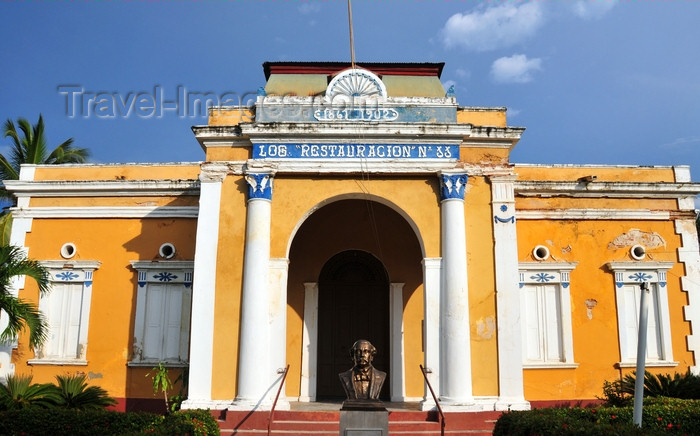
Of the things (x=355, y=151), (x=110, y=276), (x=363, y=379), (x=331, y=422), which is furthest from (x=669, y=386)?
(x=110, y=276)

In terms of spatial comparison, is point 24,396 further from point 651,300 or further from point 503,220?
point 651,300

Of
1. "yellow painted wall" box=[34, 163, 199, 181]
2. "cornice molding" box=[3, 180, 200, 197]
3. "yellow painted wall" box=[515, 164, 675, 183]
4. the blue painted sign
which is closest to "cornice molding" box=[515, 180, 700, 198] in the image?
"yellow painted wall" box=[515, 164, 675, 183]

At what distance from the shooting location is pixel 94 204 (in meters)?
14.9

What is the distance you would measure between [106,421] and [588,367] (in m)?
9.62

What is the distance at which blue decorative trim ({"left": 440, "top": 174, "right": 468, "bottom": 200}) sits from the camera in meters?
12.1

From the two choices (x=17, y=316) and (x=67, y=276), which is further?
(x=67, y=276)

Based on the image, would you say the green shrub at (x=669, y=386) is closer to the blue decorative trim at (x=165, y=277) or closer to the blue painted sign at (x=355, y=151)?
the blue painted sign at (x=355, y=151)

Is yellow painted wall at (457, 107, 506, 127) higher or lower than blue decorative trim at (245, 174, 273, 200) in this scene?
higher

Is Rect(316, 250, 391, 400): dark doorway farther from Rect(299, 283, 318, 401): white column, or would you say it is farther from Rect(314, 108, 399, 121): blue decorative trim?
Rect(314, 108, 399, 121): blue decorative trim

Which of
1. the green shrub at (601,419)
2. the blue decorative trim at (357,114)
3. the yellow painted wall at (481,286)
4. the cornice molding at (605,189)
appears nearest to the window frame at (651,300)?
the cornice molding at (605,189)

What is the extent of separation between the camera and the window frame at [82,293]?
14031 mm

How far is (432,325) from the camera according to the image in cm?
1173

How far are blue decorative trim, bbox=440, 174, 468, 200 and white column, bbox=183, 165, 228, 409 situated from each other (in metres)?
4.17

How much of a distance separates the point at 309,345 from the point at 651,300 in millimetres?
7610
